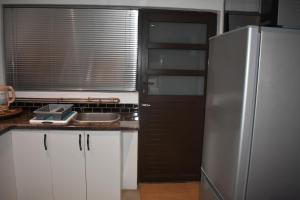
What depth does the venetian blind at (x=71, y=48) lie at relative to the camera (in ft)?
8.13

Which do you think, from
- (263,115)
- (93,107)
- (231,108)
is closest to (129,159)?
(93,107)

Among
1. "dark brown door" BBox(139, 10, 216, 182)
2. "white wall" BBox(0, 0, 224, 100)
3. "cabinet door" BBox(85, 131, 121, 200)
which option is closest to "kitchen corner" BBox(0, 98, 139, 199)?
"cabinet door" BBox(85, 131, 121, 200)

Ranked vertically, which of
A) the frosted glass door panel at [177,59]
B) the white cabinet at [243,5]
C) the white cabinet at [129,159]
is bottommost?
the white cabinet at [129,159]

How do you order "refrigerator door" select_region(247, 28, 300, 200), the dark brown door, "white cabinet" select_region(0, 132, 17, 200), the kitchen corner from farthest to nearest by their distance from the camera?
the dark brown door < the kitchen corner < "white cabinet" select_region(0, 132, 17, 200) < "refrigerator door" select_region(247, 28, 300, 200)

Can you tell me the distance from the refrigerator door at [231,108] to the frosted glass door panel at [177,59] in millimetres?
1203

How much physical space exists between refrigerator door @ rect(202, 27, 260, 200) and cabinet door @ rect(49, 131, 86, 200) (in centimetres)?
124

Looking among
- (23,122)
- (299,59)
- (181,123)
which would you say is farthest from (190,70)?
(23,122)

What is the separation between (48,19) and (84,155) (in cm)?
157

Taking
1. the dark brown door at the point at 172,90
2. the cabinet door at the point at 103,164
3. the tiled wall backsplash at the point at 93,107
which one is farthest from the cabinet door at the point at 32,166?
the dark brown door at the point at 172,90

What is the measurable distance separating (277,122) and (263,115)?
0.24 ft

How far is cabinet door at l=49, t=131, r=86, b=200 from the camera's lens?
2.05 meters

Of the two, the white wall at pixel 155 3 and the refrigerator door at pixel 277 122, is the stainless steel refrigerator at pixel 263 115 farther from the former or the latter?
the white wall at pixel 155 3

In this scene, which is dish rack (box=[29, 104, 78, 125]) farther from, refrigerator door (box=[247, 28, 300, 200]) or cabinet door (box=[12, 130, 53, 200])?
refrigerator door (box=[247, 28, 300, 200])

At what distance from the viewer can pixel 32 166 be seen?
2100 millimetres
